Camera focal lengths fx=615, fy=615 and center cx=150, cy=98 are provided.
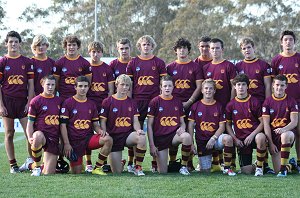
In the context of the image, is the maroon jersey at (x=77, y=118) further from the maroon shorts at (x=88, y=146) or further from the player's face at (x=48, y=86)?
the player's face at (x=48, y=86)

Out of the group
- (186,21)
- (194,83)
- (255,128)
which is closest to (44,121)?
(194,83)

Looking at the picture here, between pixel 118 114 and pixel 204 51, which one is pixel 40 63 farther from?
pixel 204 51

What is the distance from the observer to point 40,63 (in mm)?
7605

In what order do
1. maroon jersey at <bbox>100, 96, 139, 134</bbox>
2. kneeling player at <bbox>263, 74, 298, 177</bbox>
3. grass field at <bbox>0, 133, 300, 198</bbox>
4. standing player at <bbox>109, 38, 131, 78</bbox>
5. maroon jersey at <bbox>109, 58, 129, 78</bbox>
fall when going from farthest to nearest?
maroon jersey at <bbox>109, 58, 129, 78</bbox>, standing player at <bbox>109, 38, 131, 78</bbox>, maroon jersey at <bbox>100, 96, 139, 134</bbox>, kneeling player at <bbox>263, 74, 298, 177</bbox>, grass field at <bbox>0, 133, 300, 198</bbox>

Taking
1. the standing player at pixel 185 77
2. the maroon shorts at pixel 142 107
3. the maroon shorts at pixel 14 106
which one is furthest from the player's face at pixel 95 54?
the maroon shorts at pixel 14 106

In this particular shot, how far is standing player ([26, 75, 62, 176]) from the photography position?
702cm

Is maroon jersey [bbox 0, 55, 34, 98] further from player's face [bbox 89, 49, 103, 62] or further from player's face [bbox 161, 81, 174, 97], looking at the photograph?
player's face [bbox 161, 81, 174, 97]

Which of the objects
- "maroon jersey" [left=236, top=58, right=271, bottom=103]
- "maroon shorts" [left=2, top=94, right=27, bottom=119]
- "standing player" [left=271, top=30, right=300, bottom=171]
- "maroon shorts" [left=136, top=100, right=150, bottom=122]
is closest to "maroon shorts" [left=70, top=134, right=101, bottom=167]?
"maroon shorts" [left=136, top=100, right=150, bottom=122]

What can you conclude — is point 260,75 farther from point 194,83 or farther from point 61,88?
point 61,88

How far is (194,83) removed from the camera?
7672 mm

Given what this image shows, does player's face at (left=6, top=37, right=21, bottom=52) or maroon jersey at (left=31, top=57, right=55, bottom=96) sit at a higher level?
player's face at (left=6, top=37, right=21, bottom=52)

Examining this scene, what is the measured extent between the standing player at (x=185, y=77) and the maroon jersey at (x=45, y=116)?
1533 mm

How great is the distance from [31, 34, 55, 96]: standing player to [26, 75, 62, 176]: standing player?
49 cm

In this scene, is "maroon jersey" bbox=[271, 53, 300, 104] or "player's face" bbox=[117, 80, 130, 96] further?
"maroon jersey" bbox=[271, 53, 300, 104]
